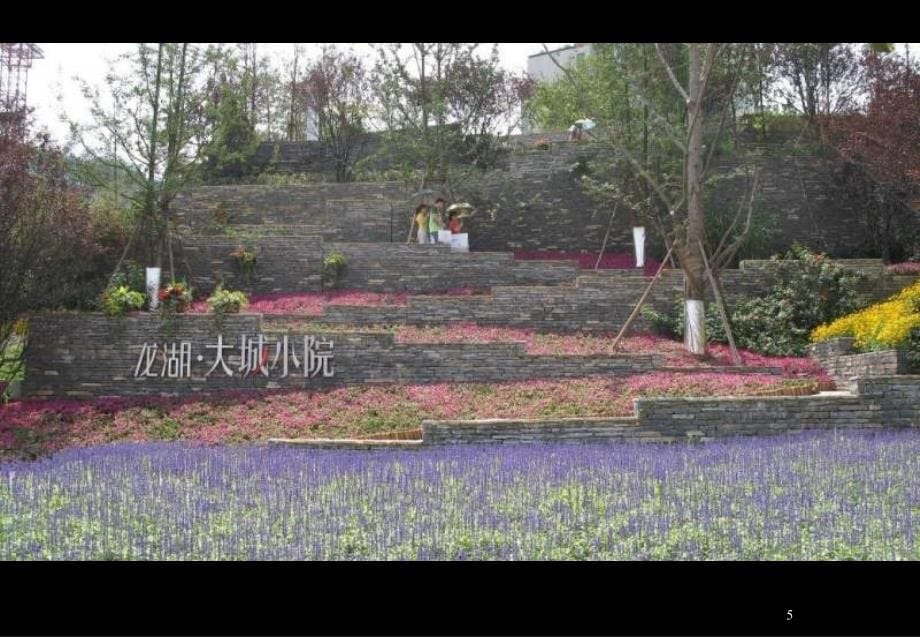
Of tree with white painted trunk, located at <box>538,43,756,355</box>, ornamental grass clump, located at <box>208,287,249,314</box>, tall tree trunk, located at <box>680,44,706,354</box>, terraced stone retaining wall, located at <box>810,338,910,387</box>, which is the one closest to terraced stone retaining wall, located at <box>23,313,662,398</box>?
ornamental grass clump, located at <box>208,287,249,314</box>

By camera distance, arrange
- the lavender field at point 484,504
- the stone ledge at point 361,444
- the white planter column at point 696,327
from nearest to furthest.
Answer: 1. the lavender field at point 484,504
2. the stone ledge at point 361,444
3. the white planter column at point 696,327

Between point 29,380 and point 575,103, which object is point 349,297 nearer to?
point 29,380

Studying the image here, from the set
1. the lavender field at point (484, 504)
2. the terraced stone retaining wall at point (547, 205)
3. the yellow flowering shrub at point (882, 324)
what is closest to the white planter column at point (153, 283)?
the terraced stone retaining wall at point (547, 205)

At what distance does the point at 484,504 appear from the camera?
8.15 m

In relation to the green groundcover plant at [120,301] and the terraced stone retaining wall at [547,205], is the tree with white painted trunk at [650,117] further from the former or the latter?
the green groundcover plant at [120,301]

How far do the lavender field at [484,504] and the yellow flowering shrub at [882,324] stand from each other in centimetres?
274

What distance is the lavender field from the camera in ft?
22.8

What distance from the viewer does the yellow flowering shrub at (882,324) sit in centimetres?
1346

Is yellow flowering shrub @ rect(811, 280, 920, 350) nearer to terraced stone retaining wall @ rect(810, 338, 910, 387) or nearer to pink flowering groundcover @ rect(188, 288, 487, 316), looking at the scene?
terraced stone retaining wall @ rect(810, 338, 910, 387)

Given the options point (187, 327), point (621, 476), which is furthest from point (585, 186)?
point (621, 476)

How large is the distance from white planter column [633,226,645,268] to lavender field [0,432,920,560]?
10797 millimetres

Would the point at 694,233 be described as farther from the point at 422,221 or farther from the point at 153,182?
the point at 153,182

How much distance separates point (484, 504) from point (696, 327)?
8.56 m

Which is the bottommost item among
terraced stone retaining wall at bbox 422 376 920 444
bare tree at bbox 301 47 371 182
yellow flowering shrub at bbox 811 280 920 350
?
terraced stone retaining wall at bbox 422 376 920 444
